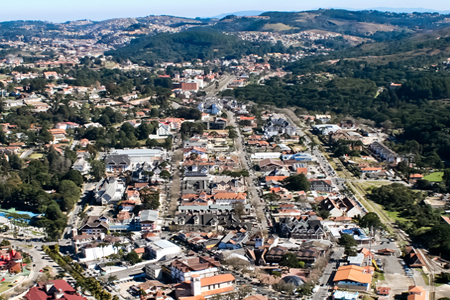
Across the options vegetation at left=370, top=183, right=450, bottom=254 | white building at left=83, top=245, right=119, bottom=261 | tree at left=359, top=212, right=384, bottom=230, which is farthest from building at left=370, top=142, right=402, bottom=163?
white building at left=83, top=245, right=119, bottom=261

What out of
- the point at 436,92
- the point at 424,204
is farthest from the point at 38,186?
the point at 436,92

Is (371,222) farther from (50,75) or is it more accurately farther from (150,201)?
(50,75)

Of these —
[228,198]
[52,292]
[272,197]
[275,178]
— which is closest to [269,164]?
[275,178]

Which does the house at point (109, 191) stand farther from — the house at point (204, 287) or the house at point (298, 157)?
the house at point (298, 157)

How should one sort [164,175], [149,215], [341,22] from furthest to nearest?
[341,22], [164,175], [149,215]

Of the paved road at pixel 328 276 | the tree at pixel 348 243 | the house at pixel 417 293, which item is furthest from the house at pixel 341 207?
the house at pixel 417 293

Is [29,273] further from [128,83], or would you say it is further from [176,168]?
[128,83]
